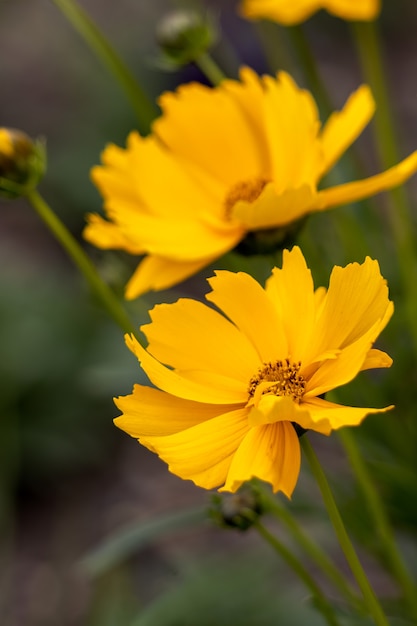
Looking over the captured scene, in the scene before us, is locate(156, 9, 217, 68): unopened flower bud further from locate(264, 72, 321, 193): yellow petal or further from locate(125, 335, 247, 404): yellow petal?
locate(125, 335, 247, 404): yellow petal

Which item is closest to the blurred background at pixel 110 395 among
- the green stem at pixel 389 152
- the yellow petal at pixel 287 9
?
the green stem at pixel 389 152

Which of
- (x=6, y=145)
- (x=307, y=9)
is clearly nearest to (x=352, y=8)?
(x=307, y=9)

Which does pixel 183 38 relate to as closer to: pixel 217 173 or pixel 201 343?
pixel 217 173

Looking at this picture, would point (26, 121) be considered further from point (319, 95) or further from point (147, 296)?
point (319, 95)

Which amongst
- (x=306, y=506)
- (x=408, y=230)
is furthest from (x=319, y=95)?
(x=306, y=506)

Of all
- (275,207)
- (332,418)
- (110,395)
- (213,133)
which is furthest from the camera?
(110,395)

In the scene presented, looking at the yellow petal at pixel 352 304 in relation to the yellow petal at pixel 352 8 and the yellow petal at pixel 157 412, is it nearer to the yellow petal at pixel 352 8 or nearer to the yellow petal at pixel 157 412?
the yellow petal at pixel 157 412
